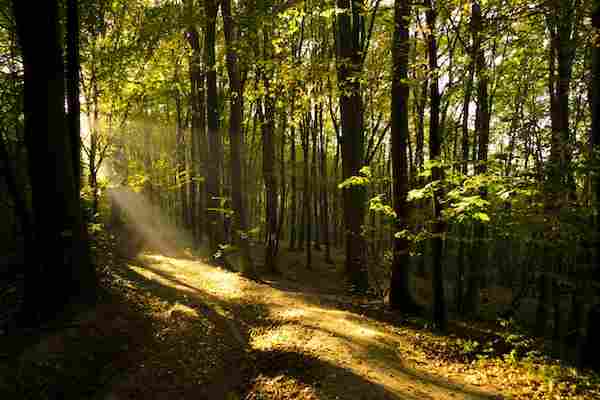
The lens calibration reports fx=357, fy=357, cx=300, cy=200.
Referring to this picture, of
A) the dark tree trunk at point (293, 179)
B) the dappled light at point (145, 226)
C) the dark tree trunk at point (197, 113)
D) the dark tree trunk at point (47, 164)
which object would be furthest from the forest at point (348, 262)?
the dark tree trunk at point (293, 179)

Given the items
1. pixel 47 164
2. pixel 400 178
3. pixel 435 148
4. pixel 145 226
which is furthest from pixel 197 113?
pixel 435 148

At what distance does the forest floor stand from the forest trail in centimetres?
2

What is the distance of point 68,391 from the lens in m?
6.00

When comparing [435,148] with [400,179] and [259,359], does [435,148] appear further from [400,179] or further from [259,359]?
[259,359]

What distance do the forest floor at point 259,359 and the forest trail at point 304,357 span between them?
0.08ft

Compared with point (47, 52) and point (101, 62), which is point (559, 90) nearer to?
point (47, 52)

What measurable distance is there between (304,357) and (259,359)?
1005 millimetres

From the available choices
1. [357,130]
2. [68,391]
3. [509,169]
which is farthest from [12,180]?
[509,169]

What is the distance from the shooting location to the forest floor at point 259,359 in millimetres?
5766

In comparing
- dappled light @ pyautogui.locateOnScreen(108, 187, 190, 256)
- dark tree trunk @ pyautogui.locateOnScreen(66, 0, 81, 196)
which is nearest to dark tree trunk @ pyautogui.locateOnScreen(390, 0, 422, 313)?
dark tree trunk @ pyautogui.locateOnScreen(66, 0, 81, 196)

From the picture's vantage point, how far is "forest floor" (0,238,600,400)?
5766mm

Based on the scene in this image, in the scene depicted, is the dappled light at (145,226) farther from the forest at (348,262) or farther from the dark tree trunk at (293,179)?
Result: the forest at (348,262)

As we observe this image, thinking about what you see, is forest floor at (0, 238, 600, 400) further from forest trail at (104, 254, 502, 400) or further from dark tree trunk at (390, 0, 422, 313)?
dark tree trunk at (390, 0, 422, 313)

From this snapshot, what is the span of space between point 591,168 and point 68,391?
28.5 ft
